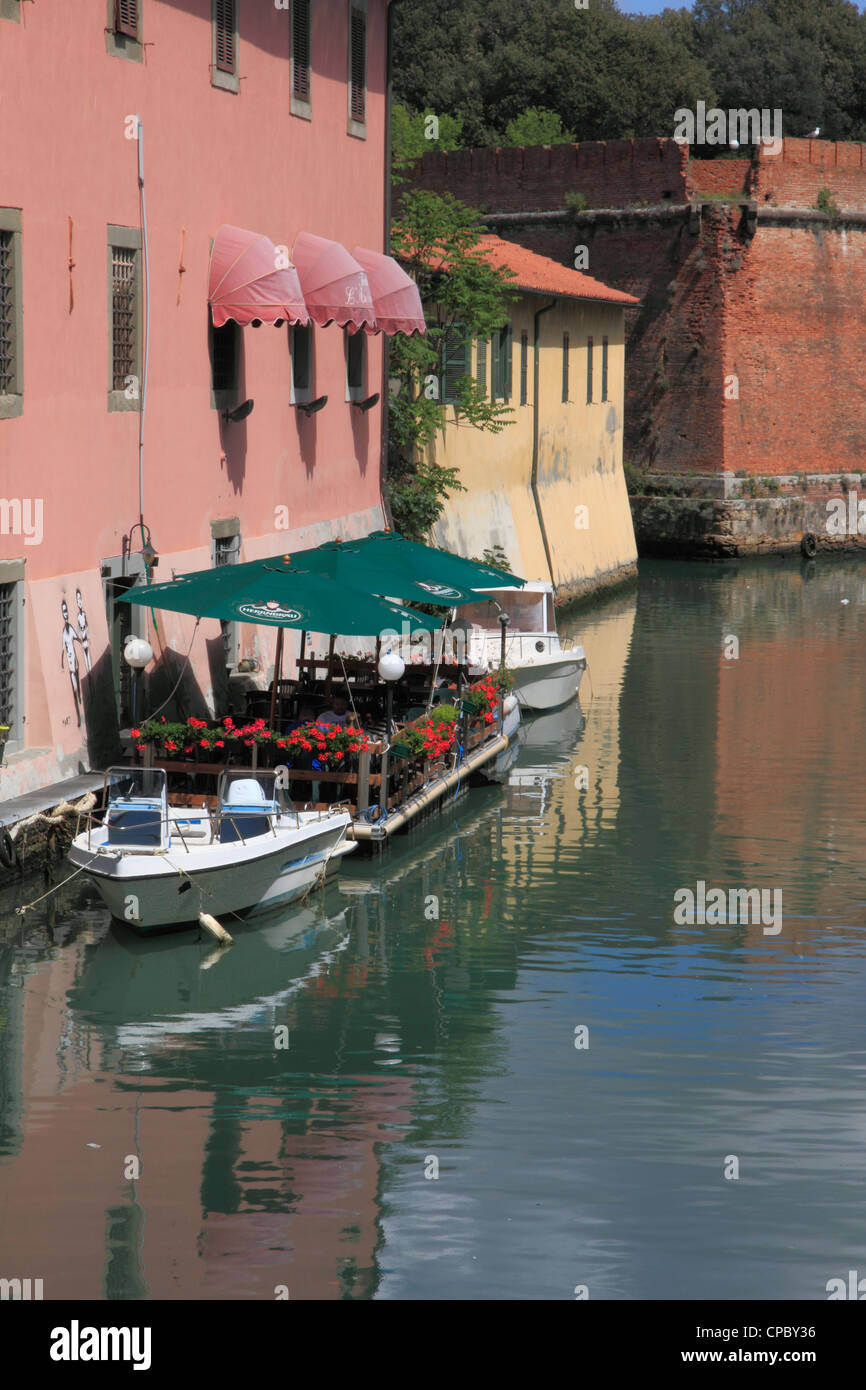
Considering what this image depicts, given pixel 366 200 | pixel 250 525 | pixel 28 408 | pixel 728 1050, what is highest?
pixel 366 200

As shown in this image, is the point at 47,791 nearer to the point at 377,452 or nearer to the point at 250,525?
the point at 250,525

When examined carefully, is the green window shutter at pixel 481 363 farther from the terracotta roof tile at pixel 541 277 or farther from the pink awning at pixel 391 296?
the pink awning at pixel 391 296

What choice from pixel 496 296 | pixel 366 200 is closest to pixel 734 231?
pixel 496 296

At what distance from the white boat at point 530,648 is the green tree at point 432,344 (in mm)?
2714

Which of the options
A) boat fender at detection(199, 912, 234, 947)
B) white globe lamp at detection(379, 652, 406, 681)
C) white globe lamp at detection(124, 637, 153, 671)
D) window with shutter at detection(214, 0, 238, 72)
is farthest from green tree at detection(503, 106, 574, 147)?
boat fender at detection(199, 912, 234, 947)

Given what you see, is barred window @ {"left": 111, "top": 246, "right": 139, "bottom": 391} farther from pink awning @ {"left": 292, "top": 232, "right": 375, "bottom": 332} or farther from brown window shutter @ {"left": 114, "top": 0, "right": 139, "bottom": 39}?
pink awning @ {"left": 292, "top": 232, "right": 375, "bottom": 332}

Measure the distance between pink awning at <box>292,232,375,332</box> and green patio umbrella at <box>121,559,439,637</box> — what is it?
16.8ft

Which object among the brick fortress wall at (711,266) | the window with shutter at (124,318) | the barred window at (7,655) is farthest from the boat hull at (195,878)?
the brick fortress wall at (711,266)

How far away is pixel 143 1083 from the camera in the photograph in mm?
11477

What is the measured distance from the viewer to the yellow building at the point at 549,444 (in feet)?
102

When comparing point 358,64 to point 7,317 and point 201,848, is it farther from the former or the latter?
point 201,848

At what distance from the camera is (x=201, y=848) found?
47.0 feet

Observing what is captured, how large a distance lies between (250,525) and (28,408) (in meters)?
5.50

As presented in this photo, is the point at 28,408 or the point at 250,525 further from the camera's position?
the point at 250,525
